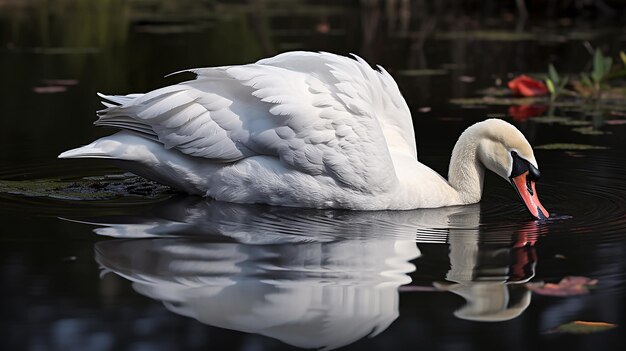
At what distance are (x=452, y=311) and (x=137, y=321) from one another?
1208mm

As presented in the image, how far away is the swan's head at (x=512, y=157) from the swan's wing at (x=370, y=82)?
1.64 ft

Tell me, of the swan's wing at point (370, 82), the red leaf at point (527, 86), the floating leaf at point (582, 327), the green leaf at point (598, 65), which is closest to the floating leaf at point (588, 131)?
the green leaf at point (598, 65)

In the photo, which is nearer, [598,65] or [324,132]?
[324,132]

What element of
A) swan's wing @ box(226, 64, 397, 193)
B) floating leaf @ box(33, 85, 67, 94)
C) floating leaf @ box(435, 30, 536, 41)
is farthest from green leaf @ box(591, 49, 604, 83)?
floating leaf @ box(435, 30, 536, 41)

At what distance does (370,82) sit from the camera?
276 inches

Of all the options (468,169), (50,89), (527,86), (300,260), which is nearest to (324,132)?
(468,169)

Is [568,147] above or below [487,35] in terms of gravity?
below

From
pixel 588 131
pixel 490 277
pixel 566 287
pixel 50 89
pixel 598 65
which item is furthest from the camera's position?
pixel 50 89

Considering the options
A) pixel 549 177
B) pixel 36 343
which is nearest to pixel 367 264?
pixel 36 343

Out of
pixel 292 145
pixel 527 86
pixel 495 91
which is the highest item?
pixel 292 145

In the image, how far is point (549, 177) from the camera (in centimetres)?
765

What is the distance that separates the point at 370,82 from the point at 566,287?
2.32 metres

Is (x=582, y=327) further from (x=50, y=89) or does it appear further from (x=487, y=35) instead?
(x=487, y=35)

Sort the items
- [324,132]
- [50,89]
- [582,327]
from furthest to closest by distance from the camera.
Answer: [50,89] < [324,132] < [582,327]
